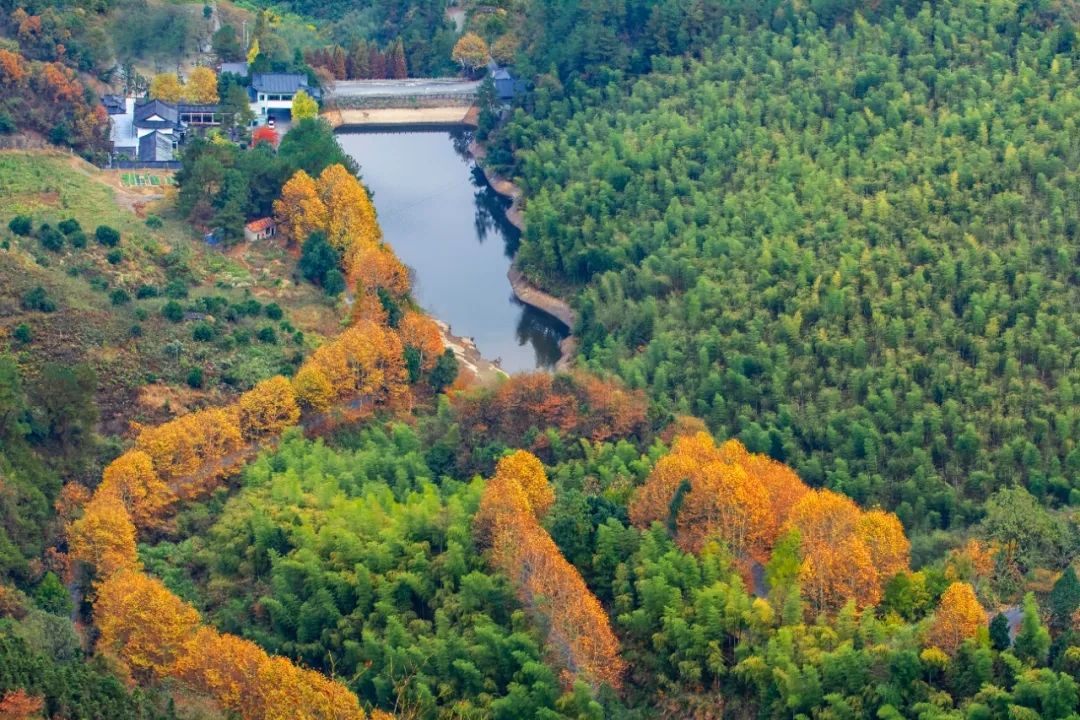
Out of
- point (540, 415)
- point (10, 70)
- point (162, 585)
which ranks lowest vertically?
point (162, 585)

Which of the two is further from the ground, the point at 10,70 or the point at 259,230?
the point at 10,70

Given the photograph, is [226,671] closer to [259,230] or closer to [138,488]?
[138,488]

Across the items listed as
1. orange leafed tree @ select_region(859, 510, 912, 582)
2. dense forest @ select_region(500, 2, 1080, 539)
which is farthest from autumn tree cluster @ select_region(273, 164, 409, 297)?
orange leafed tree @ select_region(859, 510, 912, 582)

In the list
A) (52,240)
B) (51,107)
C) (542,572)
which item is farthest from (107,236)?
(542,572)

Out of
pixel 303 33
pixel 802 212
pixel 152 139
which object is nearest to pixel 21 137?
pixel 152 139

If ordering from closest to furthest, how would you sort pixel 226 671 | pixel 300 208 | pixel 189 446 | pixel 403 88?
pixel 226 671, pixel 189 446, pixel 300 208, pixel 403 88

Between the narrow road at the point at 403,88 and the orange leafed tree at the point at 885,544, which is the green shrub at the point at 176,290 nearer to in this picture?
the narrow road at the point at 403,88

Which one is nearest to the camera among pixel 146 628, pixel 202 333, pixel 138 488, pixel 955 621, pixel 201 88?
pixel 955 621
